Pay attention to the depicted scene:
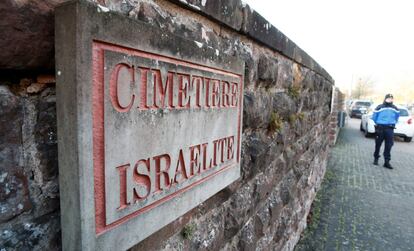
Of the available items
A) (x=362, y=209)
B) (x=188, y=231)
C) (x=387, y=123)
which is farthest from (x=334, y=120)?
(x=188, y=231)

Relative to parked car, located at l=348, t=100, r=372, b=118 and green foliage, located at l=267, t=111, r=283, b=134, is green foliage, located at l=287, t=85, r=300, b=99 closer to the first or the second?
green foliage, located at l=267, t=111, r=283, b=134

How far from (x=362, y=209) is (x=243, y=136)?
4062 mm

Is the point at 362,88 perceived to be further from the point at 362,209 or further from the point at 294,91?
the point at 294,91

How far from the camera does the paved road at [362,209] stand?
3.79 m

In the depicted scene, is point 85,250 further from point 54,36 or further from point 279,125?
point 279,125

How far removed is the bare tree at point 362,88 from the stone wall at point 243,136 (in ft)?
144

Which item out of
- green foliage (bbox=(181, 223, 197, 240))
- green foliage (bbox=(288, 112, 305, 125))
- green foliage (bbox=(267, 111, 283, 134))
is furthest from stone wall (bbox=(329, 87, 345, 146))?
green foliage (bbox=(181, 223, 197, 240))

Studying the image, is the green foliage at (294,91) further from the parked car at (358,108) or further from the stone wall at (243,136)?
the parked car at (358,108)

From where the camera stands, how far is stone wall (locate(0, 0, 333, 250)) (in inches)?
26.6

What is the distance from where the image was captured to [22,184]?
27.1 inches

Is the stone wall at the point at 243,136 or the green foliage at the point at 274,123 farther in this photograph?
the green foliage at the point at 274,123

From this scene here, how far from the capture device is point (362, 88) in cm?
4291

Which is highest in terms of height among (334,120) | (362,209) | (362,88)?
(362,88)

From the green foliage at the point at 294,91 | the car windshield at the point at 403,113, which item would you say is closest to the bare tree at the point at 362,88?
the car windshield at the point at 403,113
